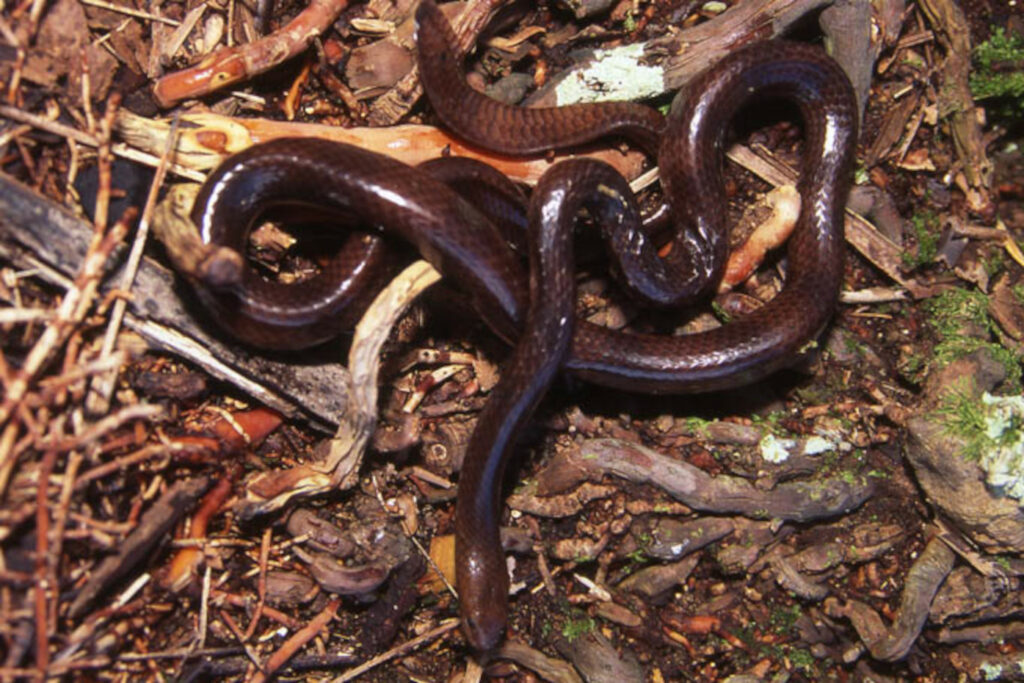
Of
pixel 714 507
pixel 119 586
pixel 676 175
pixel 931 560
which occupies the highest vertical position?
pixel 676 175

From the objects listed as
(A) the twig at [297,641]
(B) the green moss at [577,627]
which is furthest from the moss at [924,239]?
(A) the twig at [297,641]

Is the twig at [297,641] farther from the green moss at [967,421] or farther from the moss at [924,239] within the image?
the moss at [924,239]

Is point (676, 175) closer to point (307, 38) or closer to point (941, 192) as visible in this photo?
point (941, 192)

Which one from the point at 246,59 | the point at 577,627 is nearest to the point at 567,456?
the point at 577,627

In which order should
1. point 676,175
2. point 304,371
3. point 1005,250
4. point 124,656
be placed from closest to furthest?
point 124,656 → point 304,371 → point 676,175 → point 1005,250

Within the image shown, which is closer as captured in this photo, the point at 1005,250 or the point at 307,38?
the point at 307,38

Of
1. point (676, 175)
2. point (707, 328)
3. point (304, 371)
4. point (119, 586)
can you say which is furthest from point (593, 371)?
point (119, 586)
